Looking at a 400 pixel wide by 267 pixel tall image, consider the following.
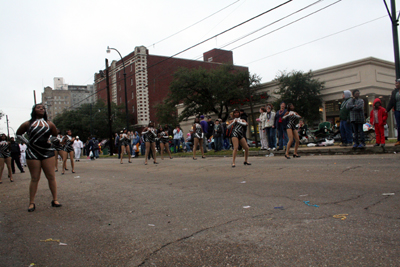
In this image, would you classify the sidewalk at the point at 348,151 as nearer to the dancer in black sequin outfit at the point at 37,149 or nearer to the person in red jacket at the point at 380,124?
the person in red jacket at the point at 380,124

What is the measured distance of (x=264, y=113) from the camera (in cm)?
1510

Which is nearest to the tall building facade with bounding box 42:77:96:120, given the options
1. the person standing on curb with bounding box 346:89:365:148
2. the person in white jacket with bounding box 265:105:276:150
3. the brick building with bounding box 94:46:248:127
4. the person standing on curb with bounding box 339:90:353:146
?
the brick building with bounding box 94:46:248:127

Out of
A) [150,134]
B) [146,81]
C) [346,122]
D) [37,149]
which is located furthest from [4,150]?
[146,81]

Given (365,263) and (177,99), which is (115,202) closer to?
(365,263)

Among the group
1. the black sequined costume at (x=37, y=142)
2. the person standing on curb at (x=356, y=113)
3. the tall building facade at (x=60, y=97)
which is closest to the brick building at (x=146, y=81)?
the person standing on curb at (x=356, y=113)

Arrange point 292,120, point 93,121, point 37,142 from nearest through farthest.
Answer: point 37,142
point 292,120
point 93,121

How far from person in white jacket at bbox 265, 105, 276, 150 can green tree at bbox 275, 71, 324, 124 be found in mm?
14411

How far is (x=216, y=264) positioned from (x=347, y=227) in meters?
1.67

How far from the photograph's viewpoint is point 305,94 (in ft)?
93.3

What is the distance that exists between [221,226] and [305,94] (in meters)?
26.4

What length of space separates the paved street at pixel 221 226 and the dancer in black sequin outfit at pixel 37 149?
50 centimetres

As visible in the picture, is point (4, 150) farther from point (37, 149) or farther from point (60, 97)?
point (60, 97)

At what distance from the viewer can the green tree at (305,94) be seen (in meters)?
28.2

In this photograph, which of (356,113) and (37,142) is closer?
(37,142)
